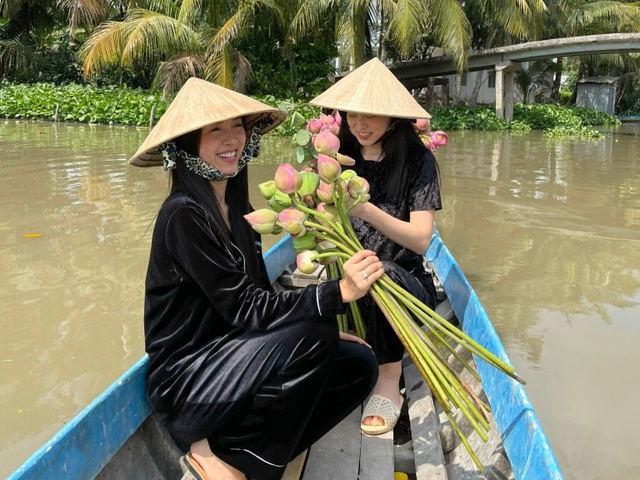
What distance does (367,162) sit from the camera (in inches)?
87.7

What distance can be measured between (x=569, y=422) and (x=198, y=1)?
11597 millimetres

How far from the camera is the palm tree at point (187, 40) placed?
12.1 meters

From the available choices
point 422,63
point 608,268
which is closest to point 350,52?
point 422,63

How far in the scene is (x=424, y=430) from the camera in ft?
6.07

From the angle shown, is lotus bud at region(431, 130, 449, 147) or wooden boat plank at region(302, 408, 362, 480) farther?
lotus bud at region(431, 130, 449, 147)

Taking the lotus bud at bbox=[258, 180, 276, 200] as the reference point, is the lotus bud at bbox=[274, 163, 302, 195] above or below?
above

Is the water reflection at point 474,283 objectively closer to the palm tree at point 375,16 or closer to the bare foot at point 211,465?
the bare foot at point 211,465

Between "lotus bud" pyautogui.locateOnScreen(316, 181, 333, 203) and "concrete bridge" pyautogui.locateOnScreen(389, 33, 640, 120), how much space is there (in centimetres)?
1463

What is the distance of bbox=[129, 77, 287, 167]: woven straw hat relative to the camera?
1.44 metres

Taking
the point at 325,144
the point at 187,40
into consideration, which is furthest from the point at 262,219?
the point at 187,40

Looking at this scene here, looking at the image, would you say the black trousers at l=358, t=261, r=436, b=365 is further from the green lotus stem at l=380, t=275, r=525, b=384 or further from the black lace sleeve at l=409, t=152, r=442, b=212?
the green lotus stem at l=380, t=275, r=525, b=384

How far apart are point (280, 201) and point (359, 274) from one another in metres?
0.26

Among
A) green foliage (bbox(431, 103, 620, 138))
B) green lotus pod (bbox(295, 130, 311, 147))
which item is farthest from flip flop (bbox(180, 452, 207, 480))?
green foliage (bbox(431, 103, 620, 138))

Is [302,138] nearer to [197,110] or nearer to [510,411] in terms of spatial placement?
[197,110]
